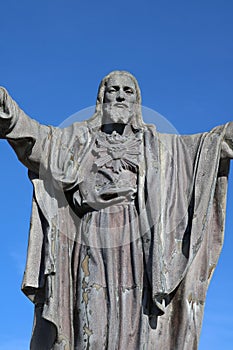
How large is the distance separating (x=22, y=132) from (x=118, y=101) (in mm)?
1322

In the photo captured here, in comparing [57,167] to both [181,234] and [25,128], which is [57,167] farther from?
[181,234]

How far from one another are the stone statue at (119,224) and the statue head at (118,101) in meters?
0.01

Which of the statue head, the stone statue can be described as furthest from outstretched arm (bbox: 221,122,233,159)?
the statue head

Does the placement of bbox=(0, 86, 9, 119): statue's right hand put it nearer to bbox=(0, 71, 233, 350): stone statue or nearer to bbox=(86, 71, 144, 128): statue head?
bbox=(0, 71, 233, 350): stone statue

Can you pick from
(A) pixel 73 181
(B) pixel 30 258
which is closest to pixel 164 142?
(A) pixel 73 181

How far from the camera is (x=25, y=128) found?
39.0ft

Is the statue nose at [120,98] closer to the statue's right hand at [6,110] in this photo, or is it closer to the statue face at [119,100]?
the statue face at [119,100]

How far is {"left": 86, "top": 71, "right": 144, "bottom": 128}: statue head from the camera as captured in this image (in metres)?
12.3

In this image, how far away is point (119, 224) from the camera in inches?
461

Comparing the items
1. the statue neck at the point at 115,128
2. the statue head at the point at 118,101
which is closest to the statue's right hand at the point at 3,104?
the statue head at the point at 118,101

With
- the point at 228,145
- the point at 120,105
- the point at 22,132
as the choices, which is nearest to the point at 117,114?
the point at 120,105

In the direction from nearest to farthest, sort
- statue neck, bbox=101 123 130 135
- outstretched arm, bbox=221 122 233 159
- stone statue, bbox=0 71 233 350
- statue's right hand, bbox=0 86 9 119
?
stone statue, bbox=0 71 233 350
statue's right hand, bbox=0 86 9 119
outstretched arm, bbox=221 122 233 159
statue neck, bbox=101 123 130 135

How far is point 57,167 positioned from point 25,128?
624mm

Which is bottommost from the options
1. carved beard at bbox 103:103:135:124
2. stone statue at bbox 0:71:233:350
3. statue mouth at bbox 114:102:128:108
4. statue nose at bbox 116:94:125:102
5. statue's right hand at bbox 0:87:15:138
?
stone statue at bbox 0:71:233:350
